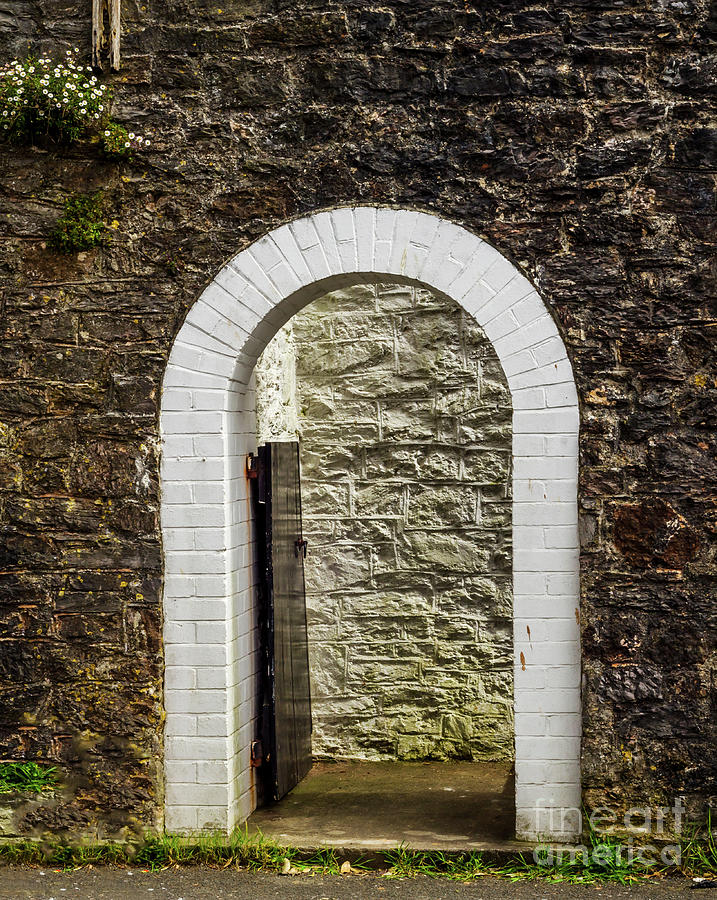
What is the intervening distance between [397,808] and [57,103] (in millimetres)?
3788

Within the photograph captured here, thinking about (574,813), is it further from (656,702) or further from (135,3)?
(135,3)

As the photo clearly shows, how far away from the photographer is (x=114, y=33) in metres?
4.83

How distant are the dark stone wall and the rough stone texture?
168 centimetres

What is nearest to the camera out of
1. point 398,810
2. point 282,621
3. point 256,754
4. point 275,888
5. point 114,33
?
point 275,888

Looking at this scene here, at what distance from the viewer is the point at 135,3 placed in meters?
4.86

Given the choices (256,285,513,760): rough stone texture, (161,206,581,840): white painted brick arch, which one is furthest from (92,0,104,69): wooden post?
(256,285,513,760): rough stone texture

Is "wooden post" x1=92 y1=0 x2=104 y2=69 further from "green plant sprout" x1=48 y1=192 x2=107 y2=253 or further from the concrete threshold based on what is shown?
the concrete threshold

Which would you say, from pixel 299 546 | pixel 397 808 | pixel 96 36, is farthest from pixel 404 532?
pixel 96 36

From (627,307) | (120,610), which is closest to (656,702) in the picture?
(627,307)

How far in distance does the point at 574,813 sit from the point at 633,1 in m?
3.52

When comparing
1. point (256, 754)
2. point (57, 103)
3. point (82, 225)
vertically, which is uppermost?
point (57, 103)

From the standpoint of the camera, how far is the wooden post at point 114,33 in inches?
190

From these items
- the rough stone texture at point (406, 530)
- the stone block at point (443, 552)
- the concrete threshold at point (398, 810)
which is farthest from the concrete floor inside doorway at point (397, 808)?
the stone block at point (443, 552)

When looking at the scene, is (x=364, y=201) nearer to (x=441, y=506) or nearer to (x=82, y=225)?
(x=82, y=225)
